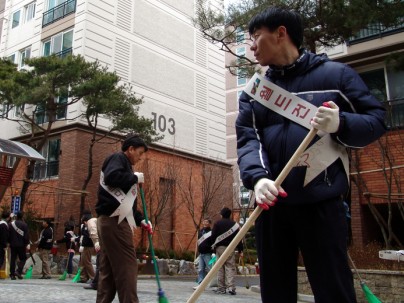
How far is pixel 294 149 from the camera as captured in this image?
94.7 inches

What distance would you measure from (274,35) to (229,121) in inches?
1422

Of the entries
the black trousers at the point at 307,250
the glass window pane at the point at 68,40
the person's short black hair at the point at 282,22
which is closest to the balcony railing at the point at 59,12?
the glass window pane at the point at 68,40

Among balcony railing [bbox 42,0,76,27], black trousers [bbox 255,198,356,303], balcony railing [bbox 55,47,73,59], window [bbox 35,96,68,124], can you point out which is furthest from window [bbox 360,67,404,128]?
balcony railing [bbox 42,0,76,27]

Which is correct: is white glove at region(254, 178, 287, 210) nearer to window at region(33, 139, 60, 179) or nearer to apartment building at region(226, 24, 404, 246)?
apartment building at region(226, 24, 404, 246)

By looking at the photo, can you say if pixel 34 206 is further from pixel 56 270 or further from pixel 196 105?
pixel 196 105

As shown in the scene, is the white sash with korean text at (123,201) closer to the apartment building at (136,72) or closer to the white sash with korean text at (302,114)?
the white sash with korean text at (302,114)

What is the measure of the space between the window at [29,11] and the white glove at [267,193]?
26435 millimetres

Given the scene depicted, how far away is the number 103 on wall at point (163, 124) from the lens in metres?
24.3

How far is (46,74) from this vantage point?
17297 mm

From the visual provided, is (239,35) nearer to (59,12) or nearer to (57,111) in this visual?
(57,111)

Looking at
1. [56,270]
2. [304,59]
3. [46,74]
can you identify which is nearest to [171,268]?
[56,270]

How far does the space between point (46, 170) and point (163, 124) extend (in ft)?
21.3

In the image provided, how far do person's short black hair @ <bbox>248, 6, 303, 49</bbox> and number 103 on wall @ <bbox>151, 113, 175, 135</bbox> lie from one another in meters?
21.7

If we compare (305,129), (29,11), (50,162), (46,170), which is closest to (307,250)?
(305,129)
